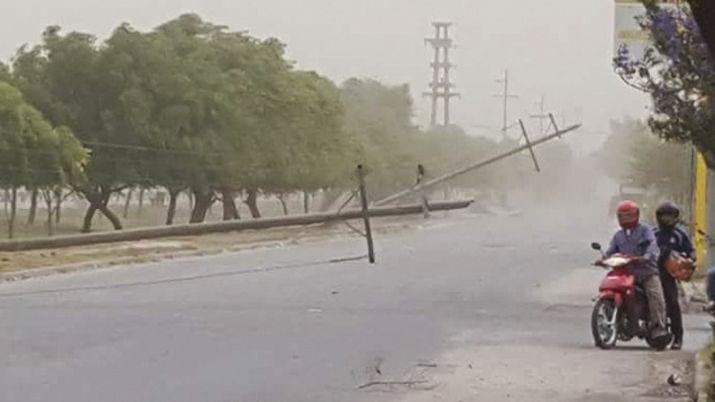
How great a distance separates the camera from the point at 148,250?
3947 cm

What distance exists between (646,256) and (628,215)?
45cm

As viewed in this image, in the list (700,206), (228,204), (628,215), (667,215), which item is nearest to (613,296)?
(628,215)

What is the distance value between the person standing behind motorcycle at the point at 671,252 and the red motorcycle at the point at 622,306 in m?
0.24

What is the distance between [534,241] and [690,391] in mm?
38338

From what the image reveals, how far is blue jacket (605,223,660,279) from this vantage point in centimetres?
1452

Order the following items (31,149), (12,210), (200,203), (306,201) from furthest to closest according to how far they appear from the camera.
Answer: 1. (306,201)
2. (200,203)
3. (12,210)
4. (31,149)

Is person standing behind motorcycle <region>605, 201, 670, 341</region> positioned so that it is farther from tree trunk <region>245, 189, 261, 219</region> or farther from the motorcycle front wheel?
tree trunk <region>245, 189, 261, 219</region>

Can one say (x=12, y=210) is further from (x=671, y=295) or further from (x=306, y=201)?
(x=671, y=295)

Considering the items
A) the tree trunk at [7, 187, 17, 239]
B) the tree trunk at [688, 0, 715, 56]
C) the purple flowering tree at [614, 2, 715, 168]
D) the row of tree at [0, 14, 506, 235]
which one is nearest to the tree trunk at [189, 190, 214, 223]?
the row of tree at [0, 14, 506, 235]

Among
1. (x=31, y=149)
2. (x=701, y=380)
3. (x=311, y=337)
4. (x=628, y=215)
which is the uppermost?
(x=31, y=149)

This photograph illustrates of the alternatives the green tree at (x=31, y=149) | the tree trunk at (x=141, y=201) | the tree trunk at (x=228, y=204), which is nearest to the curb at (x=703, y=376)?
the green tree at (x=31, y=149)

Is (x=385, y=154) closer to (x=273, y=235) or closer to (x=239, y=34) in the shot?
(x=239, y=34)

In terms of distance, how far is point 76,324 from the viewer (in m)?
17.9

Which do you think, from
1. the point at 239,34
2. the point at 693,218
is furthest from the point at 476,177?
the point at 693,218
